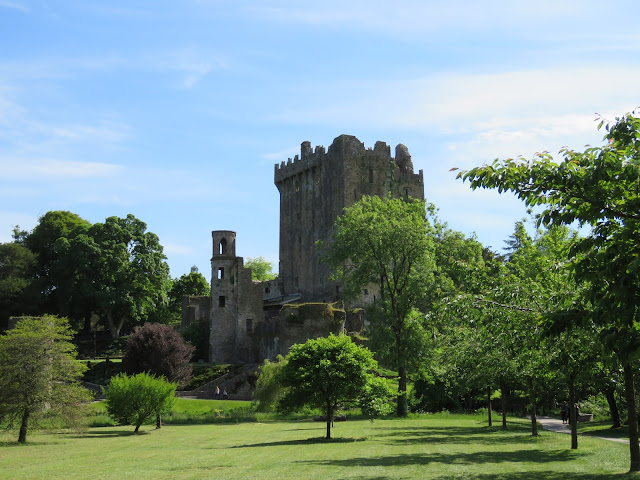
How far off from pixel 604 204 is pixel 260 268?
115401mm

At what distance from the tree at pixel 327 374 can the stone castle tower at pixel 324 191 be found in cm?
5352

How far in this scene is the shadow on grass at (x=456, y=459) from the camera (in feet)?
56.4

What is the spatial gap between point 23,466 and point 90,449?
4.61 meters

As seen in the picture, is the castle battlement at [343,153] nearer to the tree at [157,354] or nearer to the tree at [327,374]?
the tree at [157,354]

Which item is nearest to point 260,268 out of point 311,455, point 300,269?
point 300,269

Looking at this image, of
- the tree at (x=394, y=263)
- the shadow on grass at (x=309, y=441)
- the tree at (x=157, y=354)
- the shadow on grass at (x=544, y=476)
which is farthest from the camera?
the tree at (x=157, y=354)

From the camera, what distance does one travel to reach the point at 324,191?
87375 mm

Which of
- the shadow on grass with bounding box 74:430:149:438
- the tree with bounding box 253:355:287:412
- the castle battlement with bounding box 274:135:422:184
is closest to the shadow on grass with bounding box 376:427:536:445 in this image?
the tree with bounding box 253:355:287:412

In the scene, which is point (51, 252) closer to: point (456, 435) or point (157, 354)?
point (157, 354)

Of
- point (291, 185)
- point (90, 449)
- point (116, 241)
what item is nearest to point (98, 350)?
point (116, 241)

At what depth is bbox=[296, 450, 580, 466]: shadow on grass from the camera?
1719 cm

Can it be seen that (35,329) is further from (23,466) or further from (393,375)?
(393,375)

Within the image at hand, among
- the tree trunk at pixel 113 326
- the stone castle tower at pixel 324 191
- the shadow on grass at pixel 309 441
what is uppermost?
the stone castle tower at pixel 324 191

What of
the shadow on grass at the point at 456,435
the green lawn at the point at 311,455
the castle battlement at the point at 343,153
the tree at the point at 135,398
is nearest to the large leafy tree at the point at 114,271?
the castle battlement at the point at 343,153
